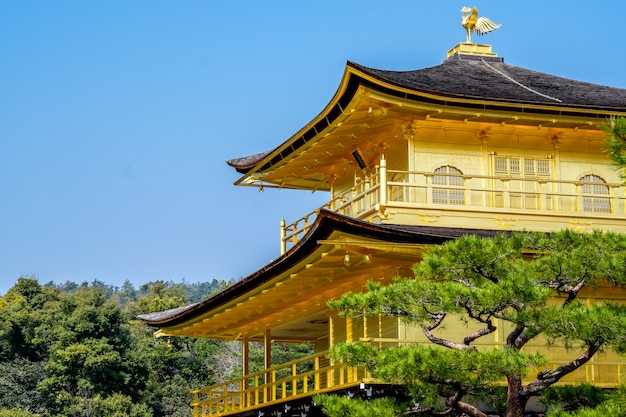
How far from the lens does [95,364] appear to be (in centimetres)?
5122

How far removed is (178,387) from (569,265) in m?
39.8

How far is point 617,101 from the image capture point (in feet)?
77.4

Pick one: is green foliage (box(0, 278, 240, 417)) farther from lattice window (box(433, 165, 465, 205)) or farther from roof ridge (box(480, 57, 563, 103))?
lattice window (box(433, 165, 465, 205))

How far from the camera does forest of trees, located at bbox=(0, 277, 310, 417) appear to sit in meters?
50.9

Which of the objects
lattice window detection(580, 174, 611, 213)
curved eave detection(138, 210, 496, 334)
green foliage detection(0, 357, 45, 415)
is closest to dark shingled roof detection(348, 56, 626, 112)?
lattice window detection(580, 174, 611, 213)

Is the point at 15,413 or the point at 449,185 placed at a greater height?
the point at 449,185

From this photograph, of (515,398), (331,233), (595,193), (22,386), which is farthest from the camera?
(22,386)

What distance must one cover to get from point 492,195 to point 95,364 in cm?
3205

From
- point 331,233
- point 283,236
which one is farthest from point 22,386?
point 331,233

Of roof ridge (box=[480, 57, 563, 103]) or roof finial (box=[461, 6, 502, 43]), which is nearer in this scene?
roof ridge (box=[480, 57, 563, 103])

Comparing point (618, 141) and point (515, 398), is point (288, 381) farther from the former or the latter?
point (618, 141)

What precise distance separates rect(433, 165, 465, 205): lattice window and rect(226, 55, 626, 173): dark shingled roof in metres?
1.59

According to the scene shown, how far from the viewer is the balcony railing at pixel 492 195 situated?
21656 millimetres

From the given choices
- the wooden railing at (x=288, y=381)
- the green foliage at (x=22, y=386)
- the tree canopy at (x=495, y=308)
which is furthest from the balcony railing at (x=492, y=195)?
the green foliage at (x=22, y=386)
